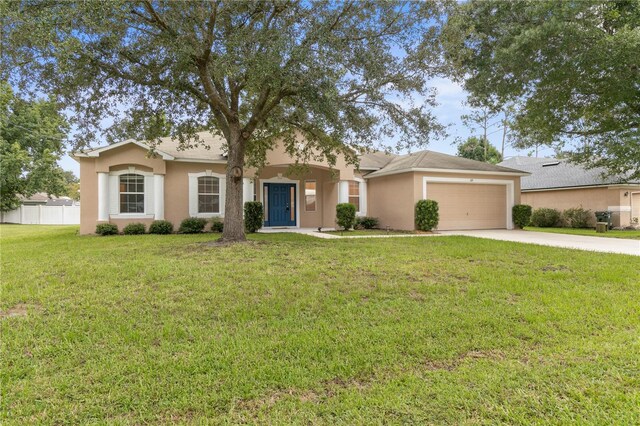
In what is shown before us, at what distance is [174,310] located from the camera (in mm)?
4367

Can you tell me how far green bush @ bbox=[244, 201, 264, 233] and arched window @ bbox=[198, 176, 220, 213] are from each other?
188cm

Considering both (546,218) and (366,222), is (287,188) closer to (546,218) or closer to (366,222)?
(366,222)

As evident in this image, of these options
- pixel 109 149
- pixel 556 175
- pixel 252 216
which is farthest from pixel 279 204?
pixel 556 175

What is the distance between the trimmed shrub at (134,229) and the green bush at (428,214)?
1132 centimetres

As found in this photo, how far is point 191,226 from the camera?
45.9ft

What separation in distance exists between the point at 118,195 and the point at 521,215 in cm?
1781

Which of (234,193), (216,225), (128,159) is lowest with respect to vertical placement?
(216,225)

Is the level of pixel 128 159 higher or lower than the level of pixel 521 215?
higher

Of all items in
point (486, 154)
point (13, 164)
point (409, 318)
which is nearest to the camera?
point (409, 318)

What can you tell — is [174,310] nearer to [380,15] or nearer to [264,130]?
[380,15]

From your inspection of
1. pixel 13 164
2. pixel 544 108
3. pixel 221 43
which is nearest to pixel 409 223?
pixel 544 108

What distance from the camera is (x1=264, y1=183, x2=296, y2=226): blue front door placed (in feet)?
52.0

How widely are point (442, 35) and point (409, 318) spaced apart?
292 inches

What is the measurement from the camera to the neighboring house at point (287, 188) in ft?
44.7
